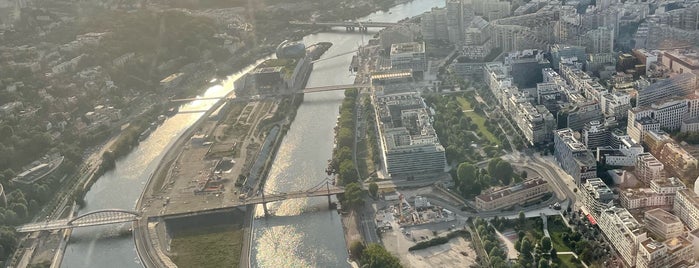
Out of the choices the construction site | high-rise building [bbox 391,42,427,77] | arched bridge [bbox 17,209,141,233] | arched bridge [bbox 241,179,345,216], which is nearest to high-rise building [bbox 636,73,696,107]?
the construction site

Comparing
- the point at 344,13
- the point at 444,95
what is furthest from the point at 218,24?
the point at 444,95

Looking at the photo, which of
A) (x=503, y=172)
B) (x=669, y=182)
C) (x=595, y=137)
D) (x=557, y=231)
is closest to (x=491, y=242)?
(x=557, y=231)

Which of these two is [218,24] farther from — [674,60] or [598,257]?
[598,257]

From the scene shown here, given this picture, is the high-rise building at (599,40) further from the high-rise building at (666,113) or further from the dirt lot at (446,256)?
the dirt lot at (446,256)

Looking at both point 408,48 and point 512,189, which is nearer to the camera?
point 512,189

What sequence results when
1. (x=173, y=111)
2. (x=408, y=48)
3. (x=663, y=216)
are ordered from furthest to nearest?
(x=408, y=48) → (x=173, y=111) → (x=663, y=216)

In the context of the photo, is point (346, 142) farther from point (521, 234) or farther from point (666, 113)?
point (666, 113)

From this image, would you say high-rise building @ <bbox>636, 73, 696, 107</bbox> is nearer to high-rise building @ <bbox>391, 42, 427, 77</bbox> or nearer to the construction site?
the construction site
